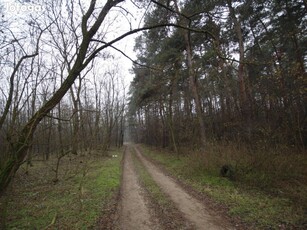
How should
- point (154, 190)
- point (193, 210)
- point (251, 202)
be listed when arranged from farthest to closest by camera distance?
point (154, 190) < point (251, 202) < point (193, 210)

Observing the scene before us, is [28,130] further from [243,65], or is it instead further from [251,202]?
[243,65]

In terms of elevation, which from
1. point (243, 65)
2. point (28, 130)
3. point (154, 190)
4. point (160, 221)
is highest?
point (243, 65)

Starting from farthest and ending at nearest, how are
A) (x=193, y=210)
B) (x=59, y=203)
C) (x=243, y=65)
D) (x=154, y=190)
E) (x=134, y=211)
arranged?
1. (x=243, y=65)
2. (x=154, y=190)
3. (x=59, y=203)
4. (x=134, y=211)
5. (x=193, y=210)

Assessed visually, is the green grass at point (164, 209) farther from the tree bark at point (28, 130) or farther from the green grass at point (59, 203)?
the tree bark at point (28, 130)

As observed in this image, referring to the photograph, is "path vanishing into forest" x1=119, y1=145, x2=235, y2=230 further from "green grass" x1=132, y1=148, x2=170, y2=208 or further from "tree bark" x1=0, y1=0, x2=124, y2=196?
"tree bark" x1=0, y1=0, x2=124, y2=196

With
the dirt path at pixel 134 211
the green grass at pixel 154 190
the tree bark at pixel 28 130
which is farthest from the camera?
the green grass at pixel 154 190

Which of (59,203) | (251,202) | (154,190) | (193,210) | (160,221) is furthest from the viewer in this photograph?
(154,190)

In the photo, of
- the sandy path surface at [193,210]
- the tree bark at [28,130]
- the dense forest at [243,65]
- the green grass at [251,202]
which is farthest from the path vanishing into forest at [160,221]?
the dense forest at [243,65]

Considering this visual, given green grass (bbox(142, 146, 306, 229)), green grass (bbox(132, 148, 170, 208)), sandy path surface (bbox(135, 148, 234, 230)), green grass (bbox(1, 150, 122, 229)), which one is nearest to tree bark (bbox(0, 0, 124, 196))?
green grass (bbox(1, 150, 122, 229))

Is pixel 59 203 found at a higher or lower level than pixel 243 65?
lower

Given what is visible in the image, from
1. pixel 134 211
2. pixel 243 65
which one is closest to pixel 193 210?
pixel 134 211

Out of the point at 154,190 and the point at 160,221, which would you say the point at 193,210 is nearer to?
the point at 160,221

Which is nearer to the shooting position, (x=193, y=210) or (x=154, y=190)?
(x=193, y=210)

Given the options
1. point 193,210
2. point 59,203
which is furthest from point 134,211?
point 59,203
